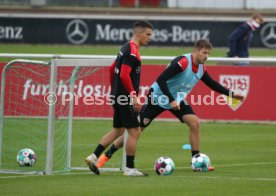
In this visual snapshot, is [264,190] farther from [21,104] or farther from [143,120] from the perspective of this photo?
[21,104]

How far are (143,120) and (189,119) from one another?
745mm

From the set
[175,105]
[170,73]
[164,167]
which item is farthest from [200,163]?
[170,73]

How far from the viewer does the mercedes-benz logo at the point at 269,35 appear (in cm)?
3278

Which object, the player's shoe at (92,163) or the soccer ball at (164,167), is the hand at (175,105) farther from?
the player's shoe at (92,163)

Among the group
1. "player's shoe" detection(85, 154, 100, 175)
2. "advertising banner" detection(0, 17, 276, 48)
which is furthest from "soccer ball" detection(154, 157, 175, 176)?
"advertising banner" detection(0, 17, 276, 48)

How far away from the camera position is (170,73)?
42.2 feet

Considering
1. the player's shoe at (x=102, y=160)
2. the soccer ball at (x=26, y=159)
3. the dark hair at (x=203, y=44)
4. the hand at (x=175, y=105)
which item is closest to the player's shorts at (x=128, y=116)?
the hand at (x=175, y=105)

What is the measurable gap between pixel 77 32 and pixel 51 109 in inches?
838

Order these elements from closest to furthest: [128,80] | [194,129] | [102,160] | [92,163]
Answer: [128,80]
[92,163]
[102,160]
[194,129]

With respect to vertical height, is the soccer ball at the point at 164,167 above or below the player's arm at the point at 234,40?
below

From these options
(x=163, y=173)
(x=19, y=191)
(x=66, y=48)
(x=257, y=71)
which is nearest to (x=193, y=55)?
(x=163, y=173)

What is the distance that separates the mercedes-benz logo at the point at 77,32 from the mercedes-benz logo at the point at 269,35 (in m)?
6.71

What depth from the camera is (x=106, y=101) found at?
18141 mm

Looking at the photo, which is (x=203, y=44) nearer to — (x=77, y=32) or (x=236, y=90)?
(x=236, y=90)
